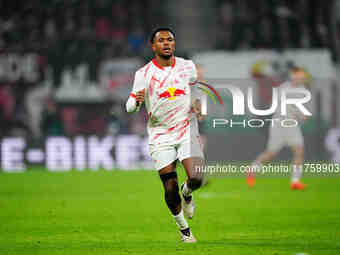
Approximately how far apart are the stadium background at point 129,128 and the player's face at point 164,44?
6.91 feet

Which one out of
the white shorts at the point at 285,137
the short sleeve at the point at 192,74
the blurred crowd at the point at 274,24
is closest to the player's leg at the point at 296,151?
the white shorts at the point at 285,137

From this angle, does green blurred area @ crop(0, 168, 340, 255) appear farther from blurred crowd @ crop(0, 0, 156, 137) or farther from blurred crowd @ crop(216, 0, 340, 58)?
blurred crowd @ crop(216, 0, 340, 58)

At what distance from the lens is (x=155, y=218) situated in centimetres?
1159

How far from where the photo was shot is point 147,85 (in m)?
8.70

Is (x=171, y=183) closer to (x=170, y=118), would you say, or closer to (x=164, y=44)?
(x=170, y=118)

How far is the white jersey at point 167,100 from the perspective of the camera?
8719 millimetres

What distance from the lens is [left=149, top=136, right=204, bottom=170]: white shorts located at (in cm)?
872

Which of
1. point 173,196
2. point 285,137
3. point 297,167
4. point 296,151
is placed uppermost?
point 173,196

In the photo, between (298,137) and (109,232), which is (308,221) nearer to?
(109,232)

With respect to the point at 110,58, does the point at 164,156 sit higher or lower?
lower

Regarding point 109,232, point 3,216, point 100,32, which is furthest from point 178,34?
point 109,232

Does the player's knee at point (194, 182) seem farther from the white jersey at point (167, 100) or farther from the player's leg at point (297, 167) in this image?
the player's leg at point (297, 167)

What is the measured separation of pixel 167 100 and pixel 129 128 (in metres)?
16.1

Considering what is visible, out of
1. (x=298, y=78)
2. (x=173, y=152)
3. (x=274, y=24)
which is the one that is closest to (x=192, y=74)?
(x=173, y=152)
